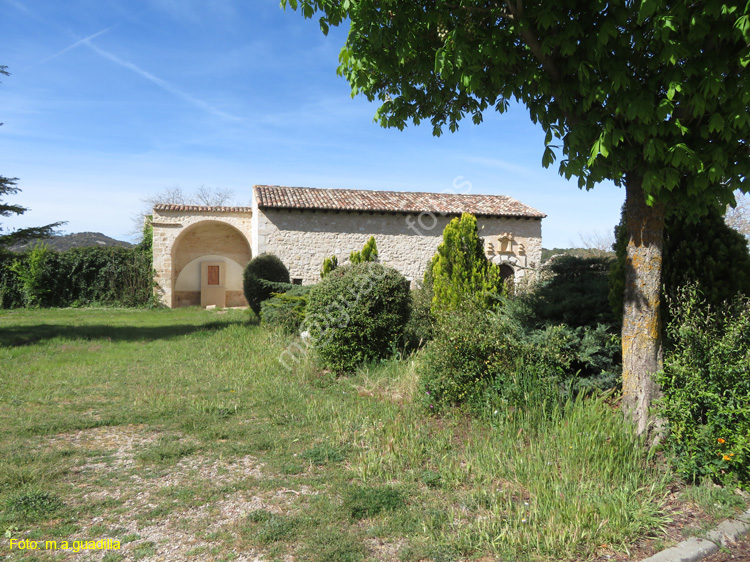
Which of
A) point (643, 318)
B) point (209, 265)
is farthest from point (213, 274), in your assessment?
point (643, 318)

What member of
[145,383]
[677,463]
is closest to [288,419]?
[145,383]

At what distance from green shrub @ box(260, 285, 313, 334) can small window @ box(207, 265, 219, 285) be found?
432 inches

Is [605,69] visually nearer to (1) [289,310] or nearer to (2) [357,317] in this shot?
(2) [357,317]

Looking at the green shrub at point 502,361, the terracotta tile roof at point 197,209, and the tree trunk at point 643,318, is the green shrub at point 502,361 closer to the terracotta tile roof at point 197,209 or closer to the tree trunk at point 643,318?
the tree trunk at point 643,318

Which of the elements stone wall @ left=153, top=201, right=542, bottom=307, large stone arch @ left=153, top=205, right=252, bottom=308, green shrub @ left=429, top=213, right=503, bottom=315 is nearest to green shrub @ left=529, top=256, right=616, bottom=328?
green shrub @ left=429, top=213, right=503, bottom=315

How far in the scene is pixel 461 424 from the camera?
488 cm

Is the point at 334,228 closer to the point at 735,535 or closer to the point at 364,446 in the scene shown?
the point at 364,446

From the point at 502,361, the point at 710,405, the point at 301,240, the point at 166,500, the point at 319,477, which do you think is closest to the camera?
the point at 166,500

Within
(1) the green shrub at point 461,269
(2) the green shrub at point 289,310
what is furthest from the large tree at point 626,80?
(2) the green shrub at point 289,310

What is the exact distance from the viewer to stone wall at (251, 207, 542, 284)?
58.3 feet

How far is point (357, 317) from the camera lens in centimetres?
738

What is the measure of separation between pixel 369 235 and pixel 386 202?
1686 mm

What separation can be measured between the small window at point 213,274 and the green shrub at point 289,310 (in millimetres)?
10964

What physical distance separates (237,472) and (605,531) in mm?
2840
